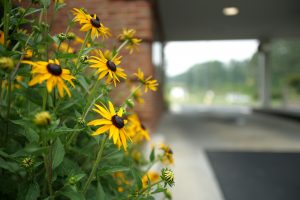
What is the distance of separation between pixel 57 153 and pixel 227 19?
23.8 ft

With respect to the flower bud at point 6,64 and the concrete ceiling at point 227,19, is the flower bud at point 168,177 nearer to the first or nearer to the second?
the flower bud at point 6,64

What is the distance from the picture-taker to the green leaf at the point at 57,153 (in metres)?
0.84

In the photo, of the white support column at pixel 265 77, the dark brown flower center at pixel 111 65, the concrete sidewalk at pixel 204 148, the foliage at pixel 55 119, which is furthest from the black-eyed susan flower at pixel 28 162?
the white support column at pixel 265 77

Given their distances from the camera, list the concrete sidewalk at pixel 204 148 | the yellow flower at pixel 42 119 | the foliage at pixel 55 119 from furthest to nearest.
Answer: the concrete sidewalk at pixel 204 148 < the foliage at pixel 55 119 < the yellow flower at pixel 42 119

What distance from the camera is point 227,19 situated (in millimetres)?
7449

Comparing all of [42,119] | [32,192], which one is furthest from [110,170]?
[42,119]

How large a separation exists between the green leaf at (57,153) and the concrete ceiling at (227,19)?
17.1ft

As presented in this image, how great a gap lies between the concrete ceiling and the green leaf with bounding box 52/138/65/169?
17.1 feet

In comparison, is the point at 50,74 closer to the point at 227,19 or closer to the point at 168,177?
the point at 168,177

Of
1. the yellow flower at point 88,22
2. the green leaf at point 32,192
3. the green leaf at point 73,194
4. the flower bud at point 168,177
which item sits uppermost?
the yellow flower at point 88,22

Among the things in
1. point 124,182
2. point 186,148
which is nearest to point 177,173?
point 186,148

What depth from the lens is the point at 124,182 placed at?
1.40 metres

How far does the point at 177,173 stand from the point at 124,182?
1319mm

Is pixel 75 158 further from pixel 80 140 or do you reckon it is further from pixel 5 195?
pixel 5 195
